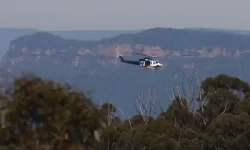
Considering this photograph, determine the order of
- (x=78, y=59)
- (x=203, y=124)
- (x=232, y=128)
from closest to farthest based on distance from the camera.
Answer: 1. (x=232, y=128)
2. (x=203, y=124)
3. (x=78, y=59)

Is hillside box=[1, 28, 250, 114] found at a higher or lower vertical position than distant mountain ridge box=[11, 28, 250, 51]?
lower

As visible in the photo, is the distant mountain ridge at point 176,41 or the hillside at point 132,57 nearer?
the hillside at point 132,57

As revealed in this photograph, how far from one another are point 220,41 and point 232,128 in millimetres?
165121

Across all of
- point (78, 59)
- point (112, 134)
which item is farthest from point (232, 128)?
point (78, 59)

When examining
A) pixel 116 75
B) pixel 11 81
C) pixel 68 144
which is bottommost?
pixel 116 75

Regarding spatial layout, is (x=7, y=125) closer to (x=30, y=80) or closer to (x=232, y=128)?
(x=30, y=80)

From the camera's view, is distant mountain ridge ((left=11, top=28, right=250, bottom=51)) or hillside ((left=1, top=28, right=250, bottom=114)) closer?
hillside ((left=1, top=28, right=250, bottom=114))

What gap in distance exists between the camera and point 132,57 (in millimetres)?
167625

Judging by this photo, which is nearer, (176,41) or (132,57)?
(132,57)

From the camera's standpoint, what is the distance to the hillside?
163 metres

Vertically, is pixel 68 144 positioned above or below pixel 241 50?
above

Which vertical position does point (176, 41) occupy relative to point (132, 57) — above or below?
above

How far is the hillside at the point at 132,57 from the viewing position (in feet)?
534

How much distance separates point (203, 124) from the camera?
29328 mm
